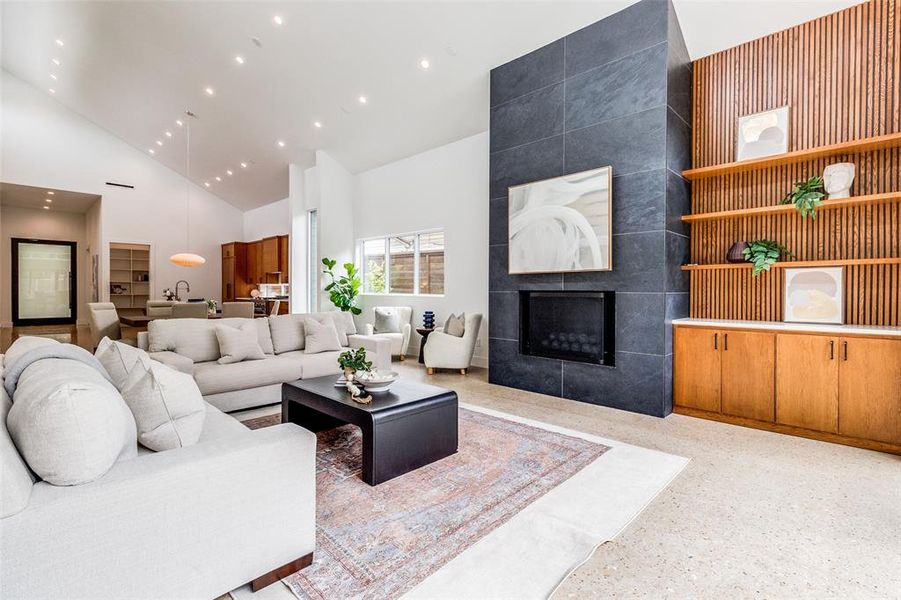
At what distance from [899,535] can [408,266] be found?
6396mm

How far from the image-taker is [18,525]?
1.08 metres

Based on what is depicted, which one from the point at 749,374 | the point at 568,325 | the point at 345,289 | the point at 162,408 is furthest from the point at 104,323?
the point at 749,374

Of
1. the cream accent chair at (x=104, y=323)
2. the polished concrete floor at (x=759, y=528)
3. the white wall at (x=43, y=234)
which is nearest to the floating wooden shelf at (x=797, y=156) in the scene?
the polished concrete floor at (x=759, y=528)

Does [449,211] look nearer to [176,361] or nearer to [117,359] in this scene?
[176,361]

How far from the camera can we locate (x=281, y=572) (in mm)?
1673

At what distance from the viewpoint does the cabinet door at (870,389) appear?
3010 mm

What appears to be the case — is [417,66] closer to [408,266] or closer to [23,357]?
[408,266]

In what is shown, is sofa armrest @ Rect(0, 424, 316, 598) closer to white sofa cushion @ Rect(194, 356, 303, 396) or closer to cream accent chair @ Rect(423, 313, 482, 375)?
white sofa cushion @ Rect(194, 356, 303, 396)

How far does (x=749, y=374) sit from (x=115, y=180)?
12.5m

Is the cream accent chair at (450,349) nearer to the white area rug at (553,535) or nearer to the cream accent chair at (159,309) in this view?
the white area rug at (553,535)

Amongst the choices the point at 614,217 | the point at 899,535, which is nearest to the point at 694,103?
the point at 614,217

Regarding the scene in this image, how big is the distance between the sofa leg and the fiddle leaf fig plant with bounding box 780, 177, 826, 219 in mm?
4198

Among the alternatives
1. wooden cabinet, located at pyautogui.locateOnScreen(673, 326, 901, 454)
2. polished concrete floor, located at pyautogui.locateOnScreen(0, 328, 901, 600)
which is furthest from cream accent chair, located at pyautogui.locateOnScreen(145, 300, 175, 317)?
wooden cabinet, located at pyautogui.locateOnScreen(673, 326, 901, 454)

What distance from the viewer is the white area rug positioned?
1641 mm
